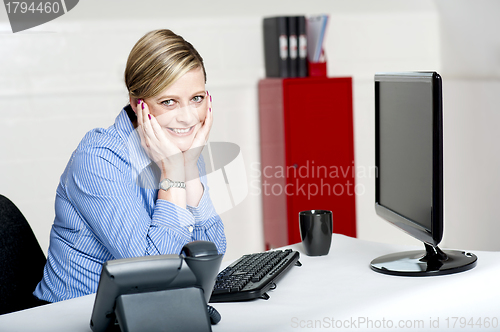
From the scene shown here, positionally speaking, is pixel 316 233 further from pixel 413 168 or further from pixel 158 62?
pixel 158 62

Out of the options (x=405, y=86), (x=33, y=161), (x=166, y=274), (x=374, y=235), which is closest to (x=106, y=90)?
(x=33, y=161)

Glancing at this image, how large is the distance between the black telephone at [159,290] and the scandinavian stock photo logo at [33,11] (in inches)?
91.9

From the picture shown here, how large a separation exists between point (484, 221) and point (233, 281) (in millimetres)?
2315

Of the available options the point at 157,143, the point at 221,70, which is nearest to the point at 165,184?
the point at 157,143

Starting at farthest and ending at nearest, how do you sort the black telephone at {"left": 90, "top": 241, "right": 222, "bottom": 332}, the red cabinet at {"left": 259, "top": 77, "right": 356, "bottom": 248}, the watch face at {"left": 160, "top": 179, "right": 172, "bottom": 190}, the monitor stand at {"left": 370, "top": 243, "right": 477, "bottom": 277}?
the red cabinet at {"left": 259, "top": 77, "right": 356, "bottom": 248}, the watch face at {"left": 160, "top": 179, "right": 172, "bottom": 190}, the monitor stand at {"left": 370, "top": 243, "right": 477, "bottom": 277}, the black telephone at {"left": 90, "top": 241, "right": 222, "bottom": 332}

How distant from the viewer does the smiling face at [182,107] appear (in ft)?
4.64

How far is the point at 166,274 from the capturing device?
0.81 m

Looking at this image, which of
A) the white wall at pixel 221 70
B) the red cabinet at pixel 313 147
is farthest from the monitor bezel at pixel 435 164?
the white wall at pixel 221 70

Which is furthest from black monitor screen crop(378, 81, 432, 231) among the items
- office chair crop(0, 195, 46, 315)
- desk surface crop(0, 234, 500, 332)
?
office chair crop(0, 195, 46, 315)

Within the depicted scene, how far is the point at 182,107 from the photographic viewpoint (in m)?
1.45

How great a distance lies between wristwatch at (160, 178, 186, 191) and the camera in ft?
4.54

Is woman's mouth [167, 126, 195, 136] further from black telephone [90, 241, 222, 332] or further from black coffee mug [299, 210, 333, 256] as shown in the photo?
black telephone [90, 241, 222, 332]

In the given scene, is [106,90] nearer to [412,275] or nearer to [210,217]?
[210,217]

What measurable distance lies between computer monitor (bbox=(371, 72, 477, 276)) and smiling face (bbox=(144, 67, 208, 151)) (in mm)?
459
